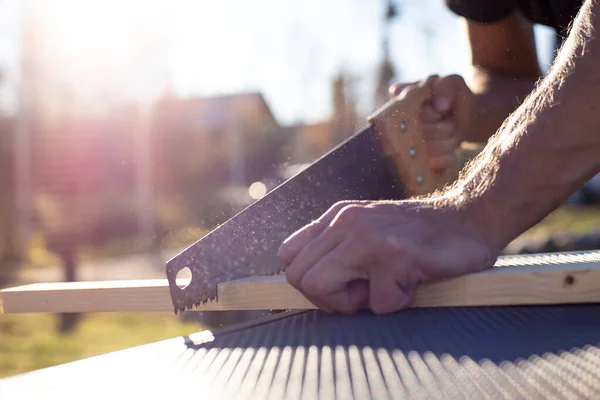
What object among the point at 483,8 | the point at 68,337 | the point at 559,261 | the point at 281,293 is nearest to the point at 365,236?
the point at 281,293

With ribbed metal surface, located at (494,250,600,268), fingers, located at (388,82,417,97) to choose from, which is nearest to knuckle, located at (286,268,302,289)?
ribbed metal surface, located at (494,250,600,268)

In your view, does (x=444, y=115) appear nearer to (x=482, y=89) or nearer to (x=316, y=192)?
(x=482, y=89)

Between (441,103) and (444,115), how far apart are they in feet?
0.14

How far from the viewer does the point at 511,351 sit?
92 centimetres

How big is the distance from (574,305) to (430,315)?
0.28 m

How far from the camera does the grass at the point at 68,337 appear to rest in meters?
4.30

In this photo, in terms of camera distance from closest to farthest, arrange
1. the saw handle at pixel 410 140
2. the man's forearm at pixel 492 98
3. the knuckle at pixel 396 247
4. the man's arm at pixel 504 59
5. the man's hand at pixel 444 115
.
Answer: the knuckle at pixel 396 247
the saw handle at pixel 410 140
the man's hand at pixel 444 115
the man's forearm at pixel 492 98
the man's arm at pixel 504 59

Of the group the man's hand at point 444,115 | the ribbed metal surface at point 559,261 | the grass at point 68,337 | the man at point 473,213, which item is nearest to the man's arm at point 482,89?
the man's hand at point 444,115

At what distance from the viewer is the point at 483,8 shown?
2.32 meters

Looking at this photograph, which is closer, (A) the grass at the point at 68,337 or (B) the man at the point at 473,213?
(B) the man at the point at 473,213

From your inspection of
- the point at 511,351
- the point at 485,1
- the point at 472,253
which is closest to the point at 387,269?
the point at 472,253

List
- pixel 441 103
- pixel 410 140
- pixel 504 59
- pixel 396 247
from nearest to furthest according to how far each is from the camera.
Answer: pixel 396 247 → pixel 410 140 → pixel 441 103 → pixel 504 59

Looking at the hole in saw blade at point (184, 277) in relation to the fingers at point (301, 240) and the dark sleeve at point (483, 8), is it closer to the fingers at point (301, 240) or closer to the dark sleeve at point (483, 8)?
the fingers at point (301, 240)

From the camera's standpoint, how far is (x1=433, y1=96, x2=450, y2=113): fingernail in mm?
2000
